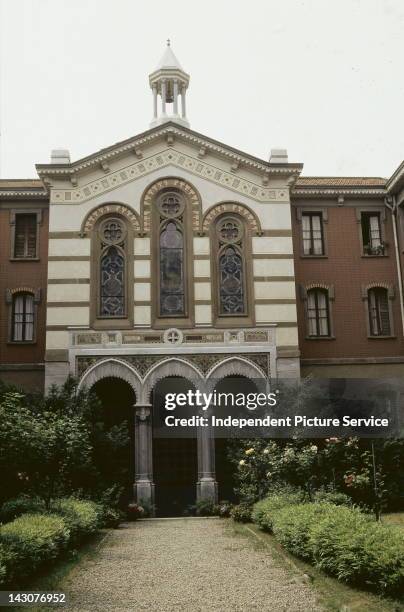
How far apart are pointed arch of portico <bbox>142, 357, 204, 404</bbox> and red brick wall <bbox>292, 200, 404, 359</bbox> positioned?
5076mm

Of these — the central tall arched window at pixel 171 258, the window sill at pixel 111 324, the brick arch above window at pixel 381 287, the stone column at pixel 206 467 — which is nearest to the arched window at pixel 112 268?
the window sill at pixel 111 324

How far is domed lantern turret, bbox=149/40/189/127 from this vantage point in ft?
113

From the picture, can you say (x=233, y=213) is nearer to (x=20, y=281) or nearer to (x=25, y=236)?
(x=25, y=236)

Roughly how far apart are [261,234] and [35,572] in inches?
746

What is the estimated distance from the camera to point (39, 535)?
13859mm

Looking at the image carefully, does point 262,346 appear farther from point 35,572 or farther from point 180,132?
point 35,572

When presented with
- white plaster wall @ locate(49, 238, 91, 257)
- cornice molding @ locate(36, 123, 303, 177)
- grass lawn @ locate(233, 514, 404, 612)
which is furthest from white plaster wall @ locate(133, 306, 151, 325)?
grass lawn @ locate(233, 514, 404, 612)

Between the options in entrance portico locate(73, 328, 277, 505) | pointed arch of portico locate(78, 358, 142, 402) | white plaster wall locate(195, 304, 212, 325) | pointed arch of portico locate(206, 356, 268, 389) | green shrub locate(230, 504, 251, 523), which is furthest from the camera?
white plaster wall locate(195, 304, 212, 325)

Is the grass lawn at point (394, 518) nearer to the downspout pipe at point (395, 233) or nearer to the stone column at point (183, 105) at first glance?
the downspout pipe at point (395, 233)

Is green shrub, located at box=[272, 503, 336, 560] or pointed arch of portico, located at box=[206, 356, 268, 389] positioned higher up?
pointed arch of portico, located at box=[206, 356, 268, 389]

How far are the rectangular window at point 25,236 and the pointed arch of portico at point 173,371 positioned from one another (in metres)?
7.91

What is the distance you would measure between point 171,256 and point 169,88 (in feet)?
33.9

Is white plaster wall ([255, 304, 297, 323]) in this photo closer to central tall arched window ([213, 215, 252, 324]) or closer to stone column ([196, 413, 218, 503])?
central tall arched window ([213, 215, 252, 324])

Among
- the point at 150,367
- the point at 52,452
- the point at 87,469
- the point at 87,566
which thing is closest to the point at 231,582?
the point at 87,566
